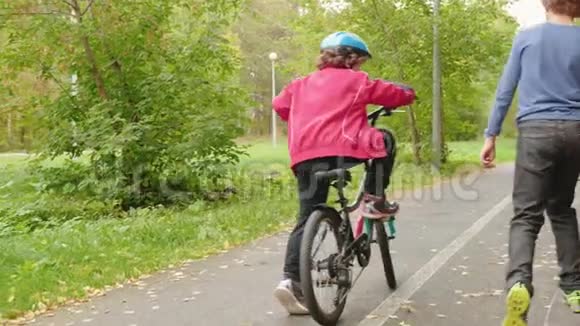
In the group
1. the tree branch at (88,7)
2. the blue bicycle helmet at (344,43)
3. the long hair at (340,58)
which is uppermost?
the tree branch at (88,7)

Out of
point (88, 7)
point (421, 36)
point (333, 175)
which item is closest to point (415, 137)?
point (421, 36)

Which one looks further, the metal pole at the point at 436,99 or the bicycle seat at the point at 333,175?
the metal pole at the point at 436,99

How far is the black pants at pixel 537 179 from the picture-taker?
13.3ft

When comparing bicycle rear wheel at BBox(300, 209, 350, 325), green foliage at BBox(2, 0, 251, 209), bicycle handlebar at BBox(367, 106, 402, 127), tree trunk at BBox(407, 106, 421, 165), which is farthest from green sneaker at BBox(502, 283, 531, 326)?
tree trunk at BBox(407, 106, 421, 165)

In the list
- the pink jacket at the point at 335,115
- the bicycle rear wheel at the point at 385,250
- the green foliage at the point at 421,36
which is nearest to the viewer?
the pink jacket at the point at 335,115

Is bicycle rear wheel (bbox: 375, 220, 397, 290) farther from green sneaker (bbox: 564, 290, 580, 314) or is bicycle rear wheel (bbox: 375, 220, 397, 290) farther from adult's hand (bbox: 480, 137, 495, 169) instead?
green sneaker (bbox: 564, 290, 580, 314)

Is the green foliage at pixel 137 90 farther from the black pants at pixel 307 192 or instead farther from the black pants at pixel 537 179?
the black pants at pixel 537 179

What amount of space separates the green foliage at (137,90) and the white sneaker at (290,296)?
679 cm

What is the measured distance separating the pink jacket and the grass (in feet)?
3.63

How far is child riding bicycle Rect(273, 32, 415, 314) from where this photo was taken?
15.7 feet

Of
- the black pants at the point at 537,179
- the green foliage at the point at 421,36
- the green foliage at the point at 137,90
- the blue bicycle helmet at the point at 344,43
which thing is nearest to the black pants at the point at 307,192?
the blue bicycle helmet at the point at 344,43

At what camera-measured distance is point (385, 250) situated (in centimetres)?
557

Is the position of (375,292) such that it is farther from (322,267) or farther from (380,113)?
(380,113)

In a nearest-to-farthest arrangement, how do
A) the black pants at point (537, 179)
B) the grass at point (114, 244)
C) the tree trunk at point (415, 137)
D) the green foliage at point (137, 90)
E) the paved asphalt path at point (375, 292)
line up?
the black pants at point (537, 179) → the paved asphalt path at point (375, 292) → the grass at point (114, 244) → the green foliage at point (137, 90) → the tree trunk at point (415, 137)
